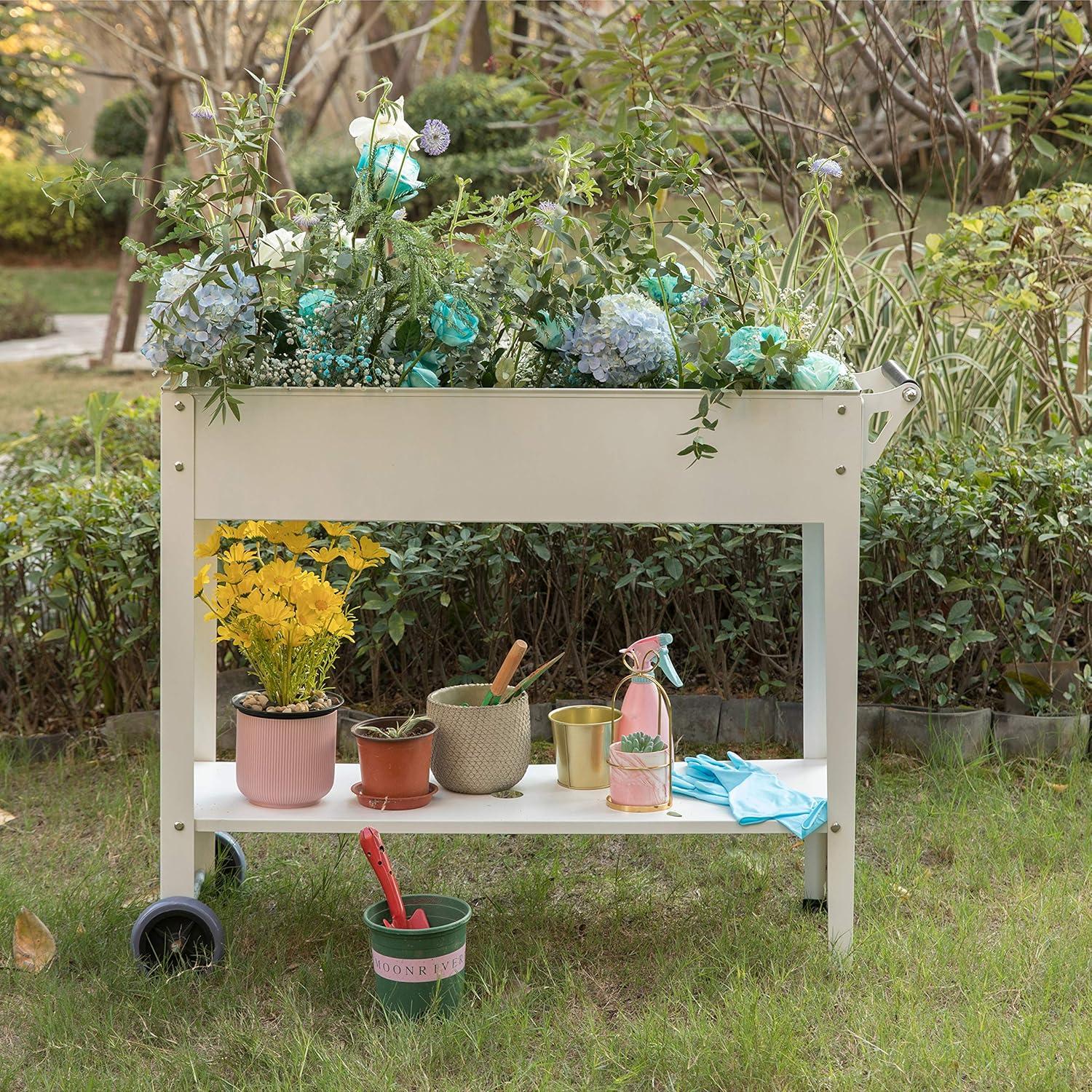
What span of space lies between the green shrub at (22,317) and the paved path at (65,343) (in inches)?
2.9

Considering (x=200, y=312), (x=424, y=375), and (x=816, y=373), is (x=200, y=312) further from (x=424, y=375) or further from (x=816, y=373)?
(x=816, y=373)

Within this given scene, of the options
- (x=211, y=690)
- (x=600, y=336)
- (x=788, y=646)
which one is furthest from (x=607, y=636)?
(x=600, y=336)

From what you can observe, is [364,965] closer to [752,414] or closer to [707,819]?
[707,819]

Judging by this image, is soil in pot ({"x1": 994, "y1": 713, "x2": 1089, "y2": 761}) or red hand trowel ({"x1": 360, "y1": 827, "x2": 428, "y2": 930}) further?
soil in pot ({"x1": 994, "y1": 713, "x2": 1089, "y2": 761})

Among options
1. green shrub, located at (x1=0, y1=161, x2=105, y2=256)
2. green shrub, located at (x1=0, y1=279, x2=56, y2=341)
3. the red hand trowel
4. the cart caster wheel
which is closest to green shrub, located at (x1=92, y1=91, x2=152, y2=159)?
green shrub, located at (x1=0, y1=161, x2=105, y2=256)

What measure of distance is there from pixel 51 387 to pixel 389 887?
6.96m

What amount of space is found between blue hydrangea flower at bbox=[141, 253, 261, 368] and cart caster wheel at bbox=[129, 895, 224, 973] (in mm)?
822

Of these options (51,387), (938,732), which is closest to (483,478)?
(938,732)

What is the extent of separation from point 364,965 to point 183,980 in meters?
0.27

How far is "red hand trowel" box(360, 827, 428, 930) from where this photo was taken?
1.73 meters

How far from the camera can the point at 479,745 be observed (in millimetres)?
1972

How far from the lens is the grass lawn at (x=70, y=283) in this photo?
11914 mm

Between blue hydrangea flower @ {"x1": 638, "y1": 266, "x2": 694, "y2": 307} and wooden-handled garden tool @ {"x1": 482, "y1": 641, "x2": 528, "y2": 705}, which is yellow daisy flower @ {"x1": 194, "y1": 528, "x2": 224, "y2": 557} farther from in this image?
blue hydrangea flower @ {"x1": 638, "y1": 266, "x2": 694, "y2": 307}

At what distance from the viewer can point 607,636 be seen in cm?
303
